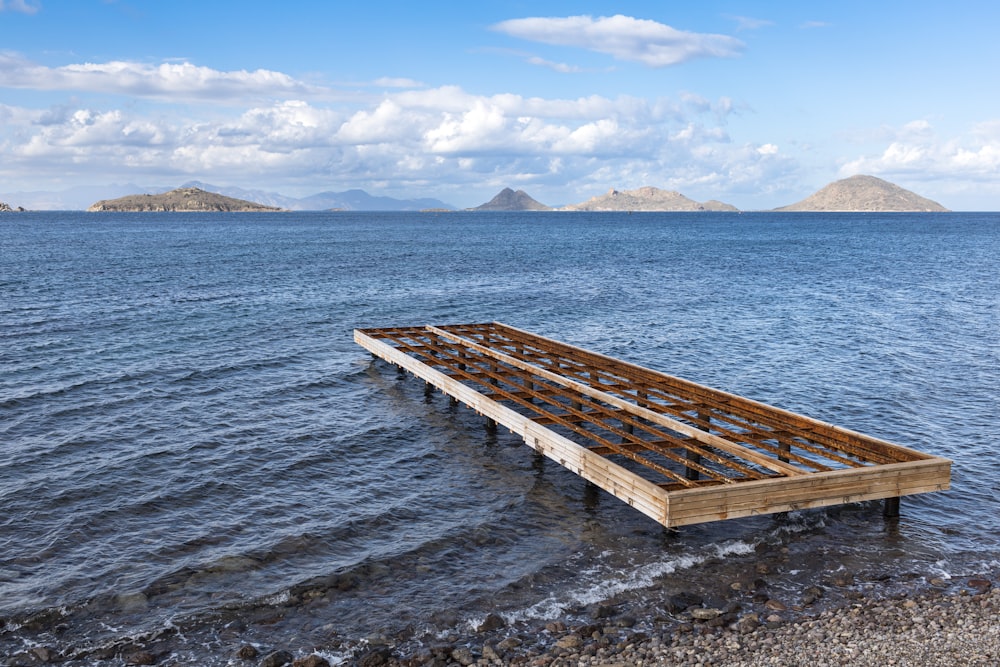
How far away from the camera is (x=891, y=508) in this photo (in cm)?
1451

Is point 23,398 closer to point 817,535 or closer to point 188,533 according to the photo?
point 188,533

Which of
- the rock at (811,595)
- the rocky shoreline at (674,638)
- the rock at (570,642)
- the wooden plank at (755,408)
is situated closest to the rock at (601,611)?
the rocky shoreline at (674,638)

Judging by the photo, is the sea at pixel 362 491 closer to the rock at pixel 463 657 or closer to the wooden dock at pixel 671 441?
the rock at pixel 463 657

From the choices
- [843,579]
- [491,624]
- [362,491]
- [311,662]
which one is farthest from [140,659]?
[843,579]

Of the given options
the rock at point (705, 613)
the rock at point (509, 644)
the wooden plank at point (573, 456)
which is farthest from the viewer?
the wooden plank at point (573, 456)

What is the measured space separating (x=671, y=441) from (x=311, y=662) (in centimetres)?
895

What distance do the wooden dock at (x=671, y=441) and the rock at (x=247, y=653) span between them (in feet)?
21.1

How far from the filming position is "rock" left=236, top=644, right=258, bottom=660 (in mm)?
10312

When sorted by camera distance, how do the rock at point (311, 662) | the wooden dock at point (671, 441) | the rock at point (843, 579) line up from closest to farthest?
the rock at point (311, 662) → the rock at point (843, 579) → the wooden dock at point (671, 441)

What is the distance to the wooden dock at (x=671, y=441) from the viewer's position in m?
13.0

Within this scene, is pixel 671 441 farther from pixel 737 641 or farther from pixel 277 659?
pixel 277 659

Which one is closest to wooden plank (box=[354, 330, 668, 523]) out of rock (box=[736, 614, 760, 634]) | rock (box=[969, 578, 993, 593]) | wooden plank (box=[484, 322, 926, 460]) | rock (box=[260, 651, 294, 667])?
rock (box=[736, 614, 760, 634])

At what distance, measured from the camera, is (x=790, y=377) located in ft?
85.5

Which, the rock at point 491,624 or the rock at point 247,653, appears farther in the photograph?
the rock at point 491,624
